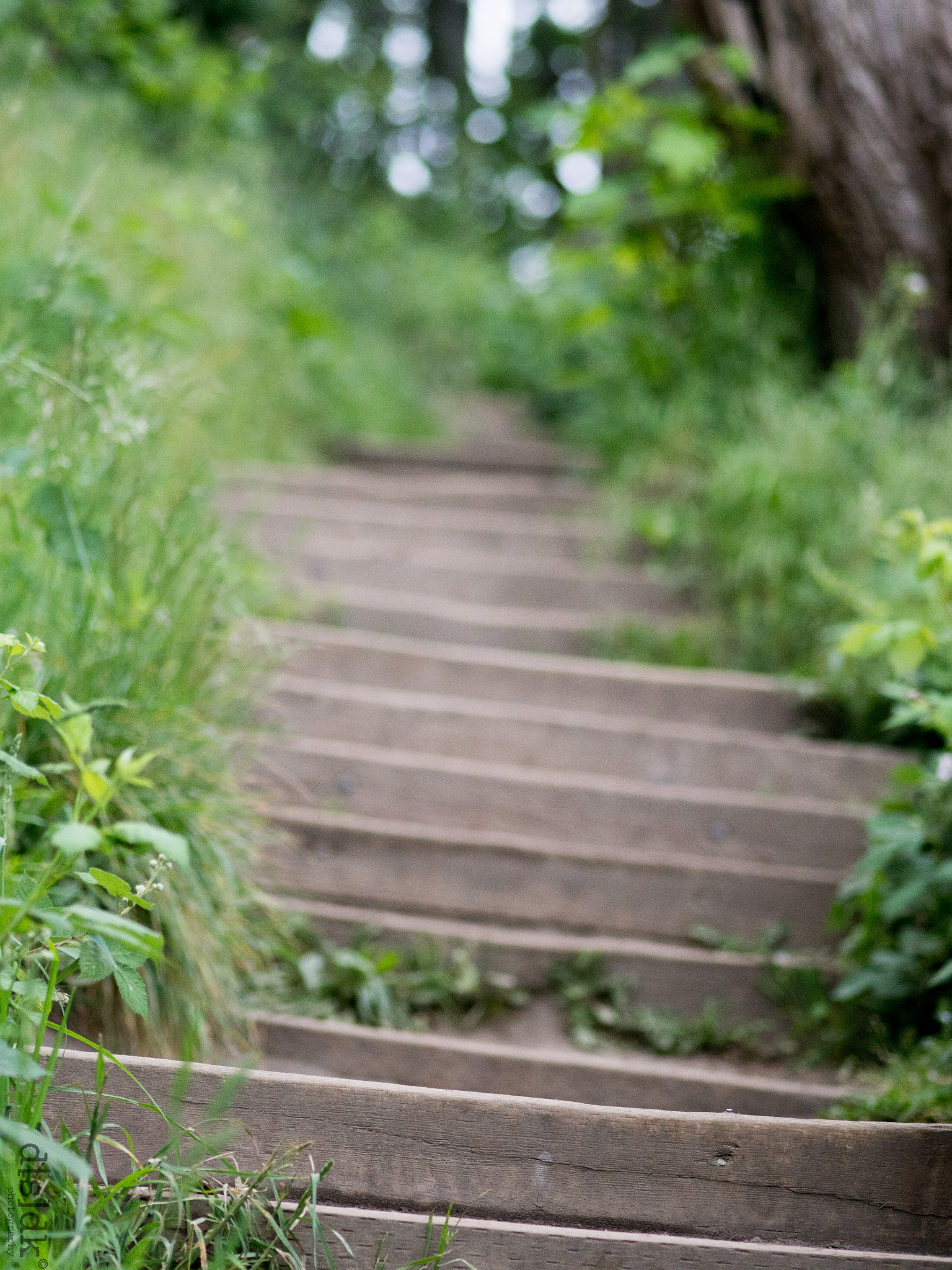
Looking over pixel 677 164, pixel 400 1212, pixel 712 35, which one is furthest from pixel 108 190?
pixel 400 1212

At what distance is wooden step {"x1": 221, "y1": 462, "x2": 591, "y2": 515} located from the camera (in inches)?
156

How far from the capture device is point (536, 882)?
2.04 m

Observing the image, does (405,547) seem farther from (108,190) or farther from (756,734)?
(108,190)

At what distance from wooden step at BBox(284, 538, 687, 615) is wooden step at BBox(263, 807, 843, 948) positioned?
1.22m

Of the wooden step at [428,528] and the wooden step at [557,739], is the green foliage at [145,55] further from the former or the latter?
the wooden step at [557,739]

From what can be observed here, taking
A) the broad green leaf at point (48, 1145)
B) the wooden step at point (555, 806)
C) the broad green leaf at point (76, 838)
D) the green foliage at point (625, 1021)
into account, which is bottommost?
the green foliage at point (625, 1021)

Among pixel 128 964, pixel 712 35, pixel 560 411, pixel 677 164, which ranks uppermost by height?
pixel 712 35

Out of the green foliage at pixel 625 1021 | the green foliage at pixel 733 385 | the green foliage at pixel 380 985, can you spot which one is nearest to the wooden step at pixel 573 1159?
the green foliage at pixel 380 985

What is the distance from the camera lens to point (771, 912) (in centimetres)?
199

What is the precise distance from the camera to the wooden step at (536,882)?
6.56 feet

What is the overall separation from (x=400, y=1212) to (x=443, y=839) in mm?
997

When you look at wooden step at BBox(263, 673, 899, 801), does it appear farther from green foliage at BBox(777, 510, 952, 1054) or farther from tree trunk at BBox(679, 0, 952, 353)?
tree trunk at BBox(679, 0, 952, 353)

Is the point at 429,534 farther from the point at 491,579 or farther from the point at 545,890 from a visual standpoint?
the point at 545,890

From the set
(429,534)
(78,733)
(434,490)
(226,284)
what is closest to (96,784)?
(78,733)
